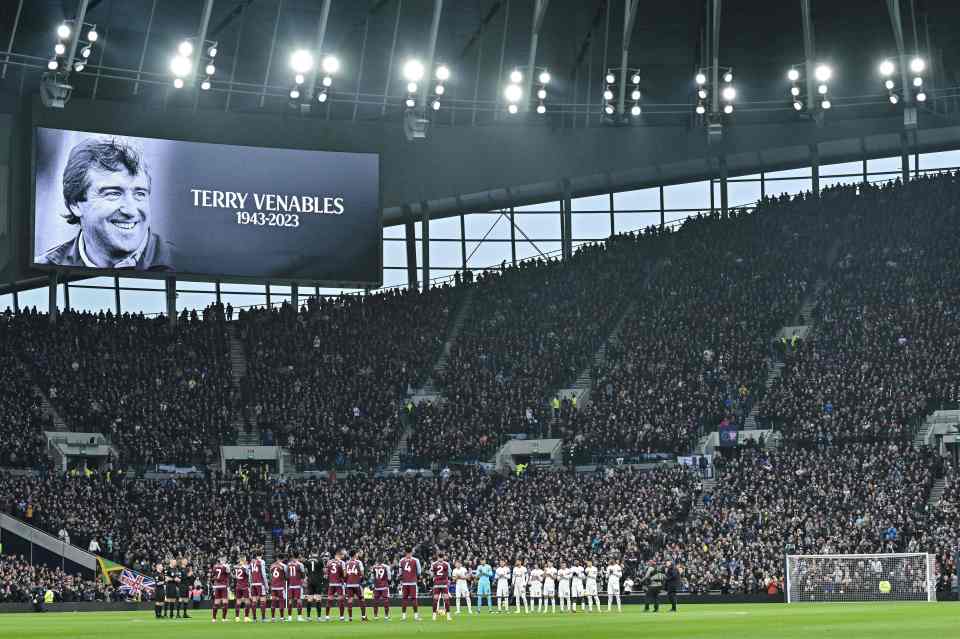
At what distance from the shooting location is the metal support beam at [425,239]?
7638 centimetres

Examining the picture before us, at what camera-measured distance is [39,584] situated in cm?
5184

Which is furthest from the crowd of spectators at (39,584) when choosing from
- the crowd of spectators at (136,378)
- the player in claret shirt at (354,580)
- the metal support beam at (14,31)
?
the metal support beam at (14,31)

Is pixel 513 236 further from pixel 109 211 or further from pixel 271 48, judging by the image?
pixel 109 211

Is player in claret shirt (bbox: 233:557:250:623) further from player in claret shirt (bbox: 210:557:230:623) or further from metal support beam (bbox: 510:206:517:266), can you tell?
metal support beam (bbox: 510:206:517:266)

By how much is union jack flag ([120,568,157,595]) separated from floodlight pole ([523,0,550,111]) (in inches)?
1069

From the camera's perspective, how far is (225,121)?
225 ft

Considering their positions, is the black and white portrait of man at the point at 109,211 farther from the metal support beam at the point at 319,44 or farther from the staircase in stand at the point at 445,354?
the staircase in stand at the point at 445,354

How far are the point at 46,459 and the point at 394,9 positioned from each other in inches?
1018

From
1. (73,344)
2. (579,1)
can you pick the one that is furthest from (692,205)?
(73,344)

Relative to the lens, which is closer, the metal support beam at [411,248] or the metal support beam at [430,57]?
the metal support beam at [430,57]

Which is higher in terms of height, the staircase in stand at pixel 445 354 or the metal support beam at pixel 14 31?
the metal support beam at pixel 14 31

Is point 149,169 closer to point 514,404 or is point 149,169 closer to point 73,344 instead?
point 73,344

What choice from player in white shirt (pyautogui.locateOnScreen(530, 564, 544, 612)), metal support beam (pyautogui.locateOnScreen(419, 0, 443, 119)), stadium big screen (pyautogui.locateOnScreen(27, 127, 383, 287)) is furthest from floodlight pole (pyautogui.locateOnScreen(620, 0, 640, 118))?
player in white shirt (pyautogui.locateOnScreen(530, 564, 544, 612))

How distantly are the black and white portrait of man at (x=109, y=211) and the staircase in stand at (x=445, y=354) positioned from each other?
43.3ft
